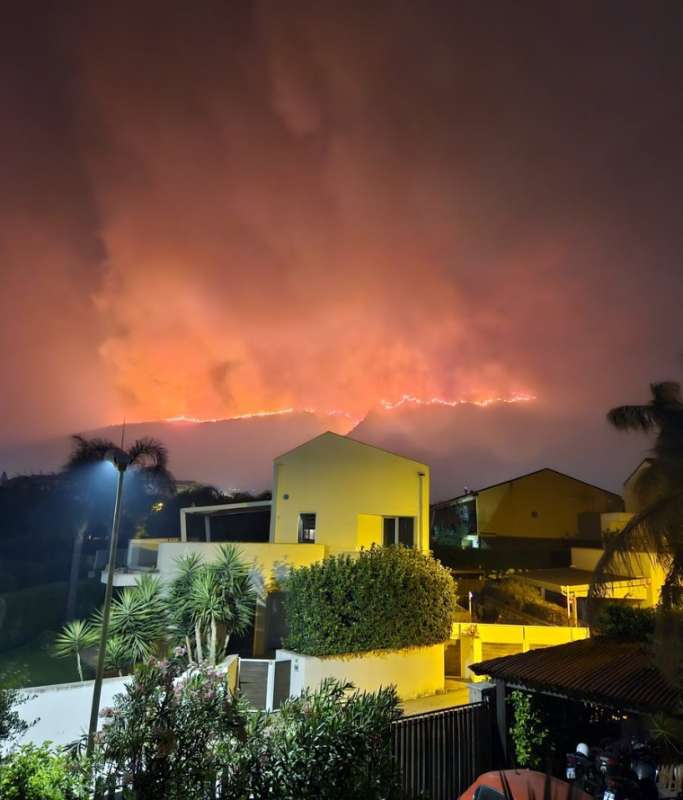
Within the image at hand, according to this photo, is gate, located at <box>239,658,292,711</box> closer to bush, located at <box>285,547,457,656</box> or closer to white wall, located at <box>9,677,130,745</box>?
bush, located at <box>285,547,457,656</box>

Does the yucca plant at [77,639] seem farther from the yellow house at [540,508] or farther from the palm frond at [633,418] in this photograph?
the yellow house at [540,508]

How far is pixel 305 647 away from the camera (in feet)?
45.7

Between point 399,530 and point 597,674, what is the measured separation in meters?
10.5

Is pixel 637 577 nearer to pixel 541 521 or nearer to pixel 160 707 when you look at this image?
pixel 541 521

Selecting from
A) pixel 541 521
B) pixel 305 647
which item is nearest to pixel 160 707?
pixel 305 647

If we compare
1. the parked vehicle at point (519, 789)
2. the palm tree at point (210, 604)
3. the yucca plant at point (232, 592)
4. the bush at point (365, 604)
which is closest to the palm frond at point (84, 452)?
the palm tree at point (210, 604)

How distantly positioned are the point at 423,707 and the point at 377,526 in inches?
251

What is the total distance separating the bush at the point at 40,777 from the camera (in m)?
4.63

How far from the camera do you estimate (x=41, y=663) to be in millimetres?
20125

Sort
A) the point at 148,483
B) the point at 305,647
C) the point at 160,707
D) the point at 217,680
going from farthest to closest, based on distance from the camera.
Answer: the point at 148,483
the point at 305,647
the point at 217,680
the point at 160,707

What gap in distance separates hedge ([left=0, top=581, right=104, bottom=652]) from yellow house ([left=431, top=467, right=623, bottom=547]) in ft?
70.8

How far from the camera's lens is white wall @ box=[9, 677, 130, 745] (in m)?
11.0


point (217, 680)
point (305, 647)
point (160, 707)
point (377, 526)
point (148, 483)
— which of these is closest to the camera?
point (160, 707)

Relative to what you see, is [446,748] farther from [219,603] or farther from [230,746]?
[219,603]
